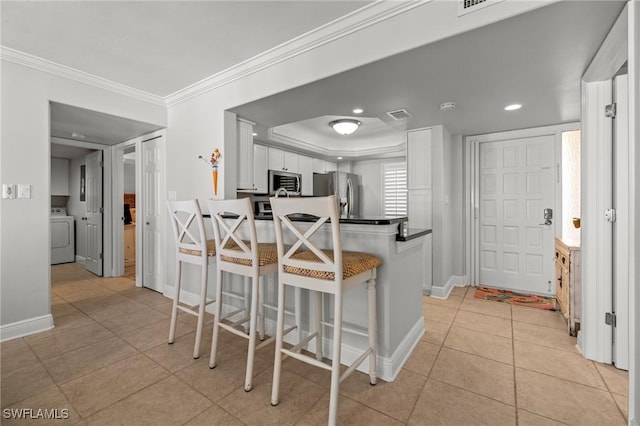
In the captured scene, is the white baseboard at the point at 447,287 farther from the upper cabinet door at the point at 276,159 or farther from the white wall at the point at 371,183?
the upper cabinet door at the point at 276,159

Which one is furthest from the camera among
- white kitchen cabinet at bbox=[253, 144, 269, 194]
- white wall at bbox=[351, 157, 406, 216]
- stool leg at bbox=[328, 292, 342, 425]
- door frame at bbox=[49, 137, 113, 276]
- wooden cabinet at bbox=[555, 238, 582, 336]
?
white wall at bbox=[351, 157, 406, 216]

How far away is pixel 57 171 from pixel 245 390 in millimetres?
6716

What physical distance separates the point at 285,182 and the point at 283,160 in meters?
0.40

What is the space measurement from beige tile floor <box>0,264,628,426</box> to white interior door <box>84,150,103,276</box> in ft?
7.59

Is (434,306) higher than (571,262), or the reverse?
(571,262)

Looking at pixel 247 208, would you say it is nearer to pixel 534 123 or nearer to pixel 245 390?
pixel 245 390

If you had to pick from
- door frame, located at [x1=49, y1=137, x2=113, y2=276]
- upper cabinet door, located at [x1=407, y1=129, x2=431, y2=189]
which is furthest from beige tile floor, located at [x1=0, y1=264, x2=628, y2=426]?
door frame, located at [x1=49, y1=137, x2=113, y2=276]

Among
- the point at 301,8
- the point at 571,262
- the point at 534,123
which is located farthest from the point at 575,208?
the point at 301,8

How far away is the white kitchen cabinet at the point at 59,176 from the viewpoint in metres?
5.97

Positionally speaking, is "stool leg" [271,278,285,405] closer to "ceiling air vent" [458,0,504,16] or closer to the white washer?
"ceiling air vent" [458,0,504,16]

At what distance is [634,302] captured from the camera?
1.35 metres

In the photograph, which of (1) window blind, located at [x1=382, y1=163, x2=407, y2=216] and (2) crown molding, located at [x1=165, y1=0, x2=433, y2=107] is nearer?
(2) crown molding, located at [x1=165, y1=0, x2=433, y2=107]

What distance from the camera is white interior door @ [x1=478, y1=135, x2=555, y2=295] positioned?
151 inches

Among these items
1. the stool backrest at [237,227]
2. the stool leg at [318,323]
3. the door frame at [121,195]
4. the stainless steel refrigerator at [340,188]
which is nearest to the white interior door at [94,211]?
the door frame at [121,195]
